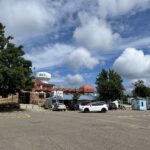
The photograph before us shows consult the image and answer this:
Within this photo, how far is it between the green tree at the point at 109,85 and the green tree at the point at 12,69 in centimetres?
3132

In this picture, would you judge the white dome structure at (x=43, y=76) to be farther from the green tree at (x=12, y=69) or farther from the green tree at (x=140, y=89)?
the green tree at (x=12, y=69)

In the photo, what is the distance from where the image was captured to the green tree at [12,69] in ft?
177

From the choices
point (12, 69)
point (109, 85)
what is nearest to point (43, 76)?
point (109, 85)

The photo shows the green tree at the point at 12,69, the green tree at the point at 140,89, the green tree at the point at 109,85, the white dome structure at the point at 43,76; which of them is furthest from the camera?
the white dome structure at the point at 43,76

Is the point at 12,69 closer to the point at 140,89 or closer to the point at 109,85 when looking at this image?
Answer: the point at 109,85

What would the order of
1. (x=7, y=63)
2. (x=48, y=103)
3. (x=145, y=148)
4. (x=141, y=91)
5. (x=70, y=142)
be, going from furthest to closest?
(x=141, y=91) < (x=48, y=103) < (x=7, y=63) < (x=70, y=142) < (x=145, y=148)

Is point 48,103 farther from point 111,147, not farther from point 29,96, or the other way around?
point 111,147

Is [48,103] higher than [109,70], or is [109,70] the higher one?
[109,70]

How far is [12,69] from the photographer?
5447 cm

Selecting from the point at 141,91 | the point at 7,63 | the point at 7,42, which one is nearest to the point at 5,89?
the point at 7,63

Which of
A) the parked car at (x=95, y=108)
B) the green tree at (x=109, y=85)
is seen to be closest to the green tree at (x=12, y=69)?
the parked car at (x=95, y=108)

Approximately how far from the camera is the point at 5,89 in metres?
57.7

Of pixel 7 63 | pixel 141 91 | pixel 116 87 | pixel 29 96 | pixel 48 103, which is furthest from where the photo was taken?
pixel 141 91

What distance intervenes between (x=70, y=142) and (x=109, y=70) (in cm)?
7581
